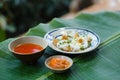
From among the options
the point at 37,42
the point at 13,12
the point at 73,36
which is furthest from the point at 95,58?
the point at 13,12

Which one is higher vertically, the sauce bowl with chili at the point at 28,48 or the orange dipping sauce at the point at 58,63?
the sauce bowl with chili at the point at 28,48

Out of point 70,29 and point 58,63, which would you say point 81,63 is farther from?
point 70,29

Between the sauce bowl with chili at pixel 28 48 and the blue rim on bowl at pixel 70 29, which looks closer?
the sauce bowl with chili at pixel 28 48

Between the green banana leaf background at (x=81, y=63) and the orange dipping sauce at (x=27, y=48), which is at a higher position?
the orange dipping sauce at (x=27, y=48)
